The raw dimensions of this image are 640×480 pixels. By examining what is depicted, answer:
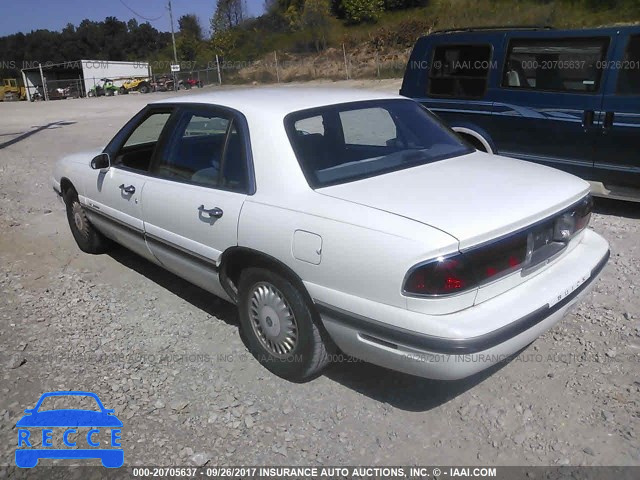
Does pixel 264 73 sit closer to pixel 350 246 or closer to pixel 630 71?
pixel 630 71

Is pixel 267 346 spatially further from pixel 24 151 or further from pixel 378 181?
pixel 24 151

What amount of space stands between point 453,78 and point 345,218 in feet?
15.9

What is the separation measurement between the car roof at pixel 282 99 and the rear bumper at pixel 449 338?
4.28 ft

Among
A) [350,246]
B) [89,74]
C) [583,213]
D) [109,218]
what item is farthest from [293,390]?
[89,74]

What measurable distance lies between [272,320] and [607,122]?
4.29 metres

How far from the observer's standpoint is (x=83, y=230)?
533 cm

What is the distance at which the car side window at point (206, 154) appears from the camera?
3.34 meters

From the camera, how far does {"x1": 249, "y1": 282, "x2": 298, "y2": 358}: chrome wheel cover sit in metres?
3.10

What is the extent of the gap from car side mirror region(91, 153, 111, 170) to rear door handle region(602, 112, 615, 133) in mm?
4715

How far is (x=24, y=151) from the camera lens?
13.5 m

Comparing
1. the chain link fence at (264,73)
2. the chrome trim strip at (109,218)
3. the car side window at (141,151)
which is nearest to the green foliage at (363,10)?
the chain link fence at (264,73)

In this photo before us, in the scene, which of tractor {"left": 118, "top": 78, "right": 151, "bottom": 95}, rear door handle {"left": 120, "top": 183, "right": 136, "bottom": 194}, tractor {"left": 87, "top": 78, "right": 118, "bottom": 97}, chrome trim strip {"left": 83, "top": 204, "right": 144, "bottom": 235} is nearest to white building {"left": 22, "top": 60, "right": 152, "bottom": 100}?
tractor {"left": 87, "top": 78, "right": 118, "bottom": 97}

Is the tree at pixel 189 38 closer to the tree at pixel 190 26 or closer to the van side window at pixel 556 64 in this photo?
the tree at pixel 190 26

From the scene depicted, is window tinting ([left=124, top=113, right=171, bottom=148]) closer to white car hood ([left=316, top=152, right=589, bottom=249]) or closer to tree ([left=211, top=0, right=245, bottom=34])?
white car hood ([left=316, top=152, right=589, bottom=249])
